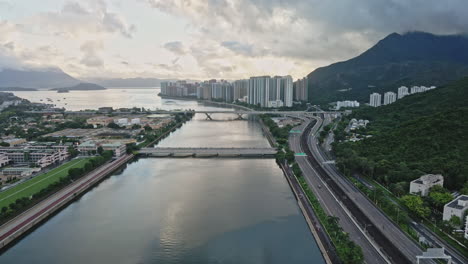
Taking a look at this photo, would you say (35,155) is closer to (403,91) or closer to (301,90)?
(403,91)

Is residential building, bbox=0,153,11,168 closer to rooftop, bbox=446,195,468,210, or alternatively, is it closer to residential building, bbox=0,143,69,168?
residential building, bbox=0,143,69,168

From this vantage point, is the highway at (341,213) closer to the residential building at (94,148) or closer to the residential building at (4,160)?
the residential building at (94,148)

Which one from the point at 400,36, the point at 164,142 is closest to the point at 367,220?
the point at 164,142

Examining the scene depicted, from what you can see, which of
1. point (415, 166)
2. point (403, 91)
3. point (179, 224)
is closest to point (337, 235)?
point (179, 224)

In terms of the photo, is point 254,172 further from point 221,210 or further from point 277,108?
point 277,108

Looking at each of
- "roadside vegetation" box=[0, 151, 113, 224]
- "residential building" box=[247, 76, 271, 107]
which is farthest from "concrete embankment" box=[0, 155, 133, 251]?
"residential building" box=[247, 76, 271, 107]

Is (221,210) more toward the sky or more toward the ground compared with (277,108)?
more toward the ground

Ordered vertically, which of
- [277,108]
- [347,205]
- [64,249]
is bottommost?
[64,249]
